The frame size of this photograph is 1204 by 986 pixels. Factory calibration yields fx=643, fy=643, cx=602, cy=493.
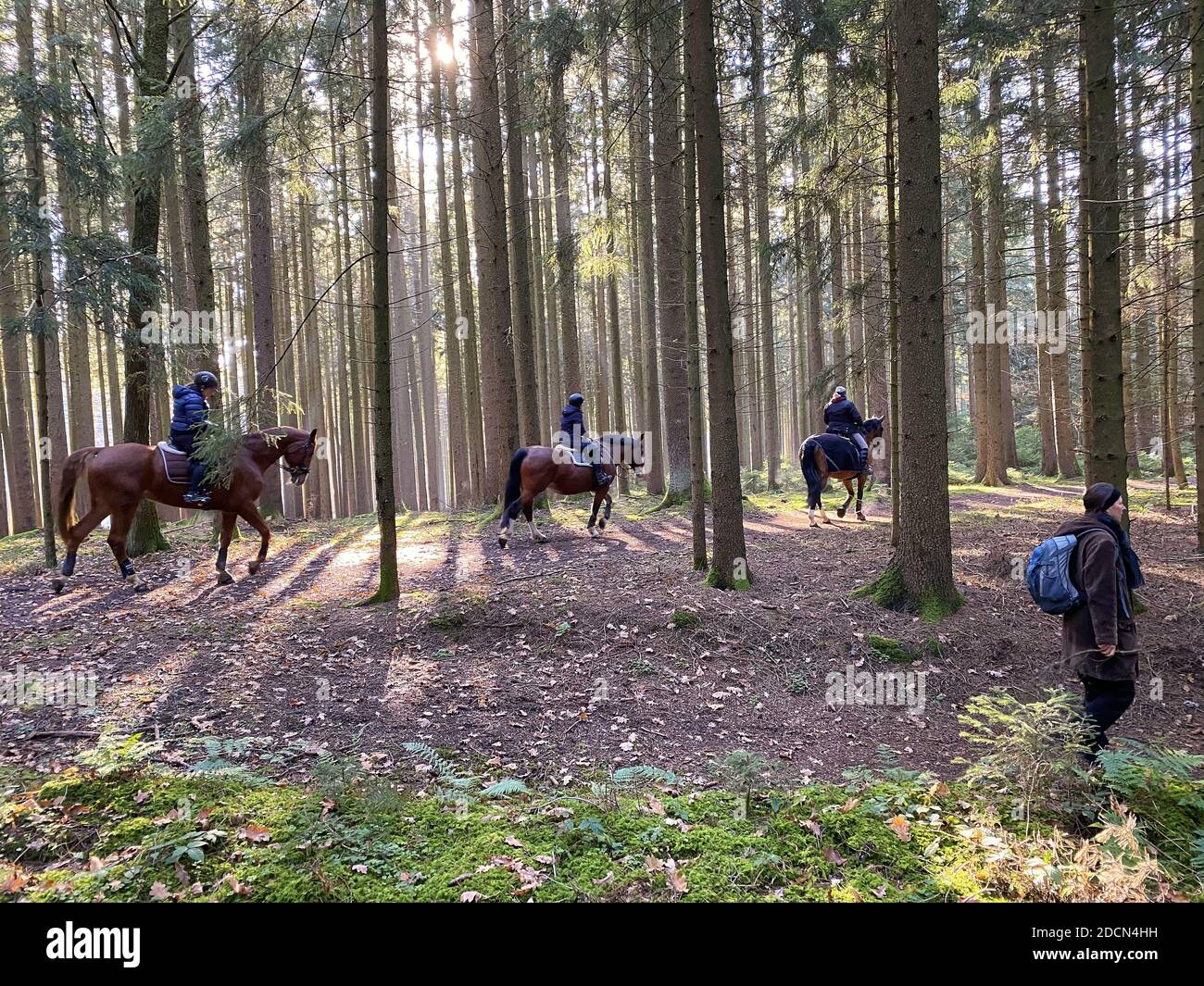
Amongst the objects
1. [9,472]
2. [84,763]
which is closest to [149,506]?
[84,763]

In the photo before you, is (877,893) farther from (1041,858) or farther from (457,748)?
(457,748)

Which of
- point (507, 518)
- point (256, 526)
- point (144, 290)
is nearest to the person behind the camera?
point (256, 526)

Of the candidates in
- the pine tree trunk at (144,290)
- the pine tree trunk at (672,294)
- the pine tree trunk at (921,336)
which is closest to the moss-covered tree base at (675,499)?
the pine tree trunk at (672,294)

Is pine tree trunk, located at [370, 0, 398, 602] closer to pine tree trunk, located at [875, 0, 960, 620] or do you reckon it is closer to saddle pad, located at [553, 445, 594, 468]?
saddle pad, located at [553, 445, 594, 468]

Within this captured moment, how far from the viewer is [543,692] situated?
6.36 meters

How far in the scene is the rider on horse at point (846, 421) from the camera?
14.1 m

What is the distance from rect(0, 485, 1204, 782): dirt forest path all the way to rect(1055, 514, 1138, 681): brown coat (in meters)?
1.36

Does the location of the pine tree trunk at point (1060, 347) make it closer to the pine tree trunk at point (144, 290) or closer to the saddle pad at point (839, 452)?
the saddle pad at point (839, 452)

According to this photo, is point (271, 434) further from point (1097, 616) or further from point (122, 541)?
point (1097, 616)

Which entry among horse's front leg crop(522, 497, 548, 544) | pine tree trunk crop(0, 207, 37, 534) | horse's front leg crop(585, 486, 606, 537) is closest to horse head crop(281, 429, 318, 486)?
horse's front leg crop(522, 497, 548, 544)

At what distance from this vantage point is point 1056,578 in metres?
4.73

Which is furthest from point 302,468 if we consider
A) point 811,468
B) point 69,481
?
point 811,468

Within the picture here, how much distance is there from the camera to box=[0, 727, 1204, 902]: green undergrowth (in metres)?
3.26

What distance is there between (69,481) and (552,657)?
24.3 ft
